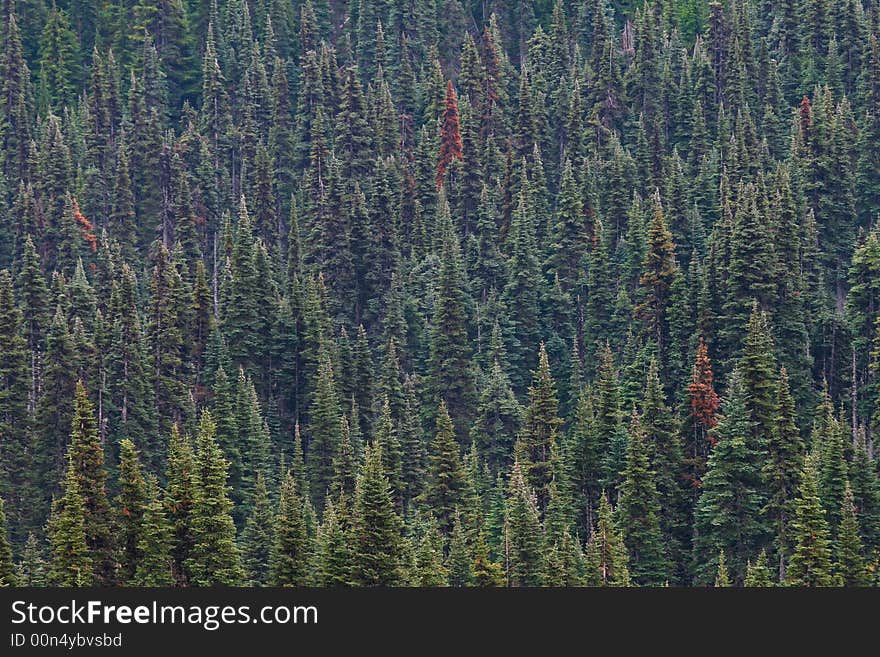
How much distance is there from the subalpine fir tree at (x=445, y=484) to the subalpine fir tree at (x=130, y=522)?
24.4 m

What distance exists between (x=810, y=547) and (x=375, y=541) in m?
22.0

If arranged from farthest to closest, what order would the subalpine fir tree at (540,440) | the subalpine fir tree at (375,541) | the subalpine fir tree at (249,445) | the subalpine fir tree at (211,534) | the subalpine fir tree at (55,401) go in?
the subalpine fir tree at (55,401) < the subalpine fir tree at (249,445) < the subalpine fir tree at (540,440) < the subalpine fir tree at (375,541) < the subalpine fir tree at (211,534)

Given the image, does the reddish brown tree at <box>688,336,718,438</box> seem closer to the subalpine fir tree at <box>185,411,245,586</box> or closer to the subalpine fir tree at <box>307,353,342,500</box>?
the subalpine fir tree at <box>307,353,342,500</box>

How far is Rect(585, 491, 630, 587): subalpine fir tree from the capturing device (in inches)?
3794

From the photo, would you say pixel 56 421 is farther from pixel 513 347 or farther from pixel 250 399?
pixel 513 347

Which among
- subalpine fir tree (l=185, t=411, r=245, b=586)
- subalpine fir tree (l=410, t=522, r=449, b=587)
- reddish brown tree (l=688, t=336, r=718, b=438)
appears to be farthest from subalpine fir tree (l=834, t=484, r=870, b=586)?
subalpine fir tree (l=185, t=411, r=245, b=586)

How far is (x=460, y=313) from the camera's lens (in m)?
144

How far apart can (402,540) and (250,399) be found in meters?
42.1

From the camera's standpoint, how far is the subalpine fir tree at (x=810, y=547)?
308ft

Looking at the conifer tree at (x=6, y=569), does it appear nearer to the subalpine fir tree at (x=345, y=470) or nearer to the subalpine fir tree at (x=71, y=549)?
the subalpine fir tree at (x=71, y=549)

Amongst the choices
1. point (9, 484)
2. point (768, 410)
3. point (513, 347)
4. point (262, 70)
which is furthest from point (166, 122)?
point (768, 410)

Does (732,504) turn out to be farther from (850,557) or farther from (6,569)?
(6,569)

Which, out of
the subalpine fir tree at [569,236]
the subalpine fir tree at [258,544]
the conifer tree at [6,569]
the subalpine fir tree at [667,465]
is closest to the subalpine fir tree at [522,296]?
the subalpine fir tree at [569,236]

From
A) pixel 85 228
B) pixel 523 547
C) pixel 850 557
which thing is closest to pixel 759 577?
pixel 850 557
